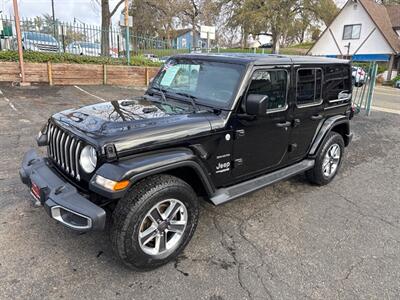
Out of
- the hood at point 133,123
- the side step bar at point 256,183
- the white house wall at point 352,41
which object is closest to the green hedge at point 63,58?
the hood at point 133,123

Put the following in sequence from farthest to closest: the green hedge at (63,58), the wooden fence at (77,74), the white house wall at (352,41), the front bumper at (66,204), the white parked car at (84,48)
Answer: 1. the white house wall at (352,41)
2. the white parked car at (84,48)
3. the green hedge at (63,58)
4. the wooden fence at (77,74)
5. the front bumper at (66,204)

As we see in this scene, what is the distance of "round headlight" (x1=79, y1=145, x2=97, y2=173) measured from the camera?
2.49 meters

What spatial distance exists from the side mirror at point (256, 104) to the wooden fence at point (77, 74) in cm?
1028

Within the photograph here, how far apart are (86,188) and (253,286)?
156cm

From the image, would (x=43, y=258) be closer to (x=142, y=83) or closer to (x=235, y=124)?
(x=235, y=124)

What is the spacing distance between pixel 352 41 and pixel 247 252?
34.8 meters

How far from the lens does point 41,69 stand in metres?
11.1

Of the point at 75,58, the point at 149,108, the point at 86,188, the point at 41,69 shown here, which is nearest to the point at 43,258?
the point at 86,188

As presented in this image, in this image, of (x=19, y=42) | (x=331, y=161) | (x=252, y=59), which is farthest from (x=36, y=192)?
(x=19, y=42)

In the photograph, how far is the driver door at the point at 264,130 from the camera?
10.5 feet

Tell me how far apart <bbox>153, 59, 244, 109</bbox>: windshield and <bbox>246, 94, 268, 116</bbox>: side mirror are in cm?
21

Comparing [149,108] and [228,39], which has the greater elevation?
[228,39]

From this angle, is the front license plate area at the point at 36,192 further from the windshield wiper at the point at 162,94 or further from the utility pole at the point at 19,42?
the utility pole at the point at 19,42

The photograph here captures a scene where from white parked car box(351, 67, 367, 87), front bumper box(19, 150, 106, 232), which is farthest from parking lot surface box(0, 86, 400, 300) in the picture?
white parked car box(351, 67, 367, 87)
